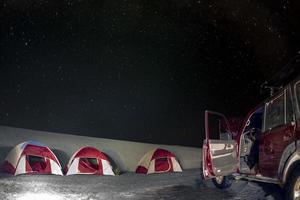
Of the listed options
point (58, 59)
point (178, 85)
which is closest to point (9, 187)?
point (58, 59)

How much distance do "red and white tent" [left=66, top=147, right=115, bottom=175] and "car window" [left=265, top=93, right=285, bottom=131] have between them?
26.7ft

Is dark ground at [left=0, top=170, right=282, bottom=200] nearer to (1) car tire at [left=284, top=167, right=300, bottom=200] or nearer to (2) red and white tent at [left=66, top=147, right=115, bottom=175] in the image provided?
(1) car tire at [left=284, top=167, right=300, bottom=200]

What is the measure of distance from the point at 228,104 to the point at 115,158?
6.79 meters

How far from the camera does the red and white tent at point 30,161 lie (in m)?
12.1

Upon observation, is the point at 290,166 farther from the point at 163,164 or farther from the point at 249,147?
the point at 163,164

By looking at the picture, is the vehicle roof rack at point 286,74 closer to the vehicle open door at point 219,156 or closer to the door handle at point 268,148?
the door handle at point 268,148

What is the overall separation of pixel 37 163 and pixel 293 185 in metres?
9.88

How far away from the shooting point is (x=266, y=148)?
6172 mm

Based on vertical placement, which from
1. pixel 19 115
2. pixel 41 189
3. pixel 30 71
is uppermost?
pixel 30 71

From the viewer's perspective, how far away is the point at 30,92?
14711 mm

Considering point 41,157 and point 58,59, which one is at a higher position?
point 58,59

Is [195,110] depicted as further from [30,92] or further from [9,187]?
[9,187]

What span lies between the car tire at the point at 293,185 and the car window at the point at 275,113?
0.99 meters

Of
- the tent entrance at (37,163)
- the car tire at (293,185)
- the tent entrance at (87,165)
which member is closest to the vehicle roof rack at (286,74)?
the car tire at (293,185)
